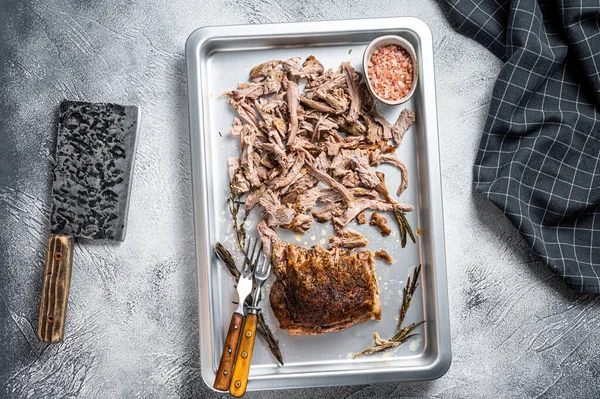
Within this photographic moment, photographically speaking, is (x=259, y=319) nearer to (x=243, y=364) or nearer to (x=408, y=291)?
(x=243, y=364)

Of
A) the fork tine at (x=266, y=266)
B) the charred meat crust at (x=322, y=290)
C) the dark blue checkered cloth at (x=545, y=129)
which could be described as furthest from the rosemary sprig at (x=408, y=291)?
the fork tine at (x=266, y=266)

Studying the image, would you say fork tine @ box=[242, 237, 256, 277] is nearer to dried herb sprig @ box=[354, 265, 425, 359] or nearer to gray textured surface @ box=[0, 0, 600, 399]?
gray textured surface @ box=[0, 0, 600, 399]

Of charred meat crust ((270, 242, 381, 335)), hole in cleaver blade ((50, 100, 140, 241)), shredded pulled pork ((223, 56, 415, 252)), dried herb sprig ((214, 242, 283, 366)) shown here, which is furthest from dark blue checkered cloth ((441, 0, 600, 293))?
hole in cleaver blade ((50, 100, 140, 241))

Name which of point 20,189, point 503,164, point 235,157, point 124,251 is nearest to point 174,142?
point 235,157

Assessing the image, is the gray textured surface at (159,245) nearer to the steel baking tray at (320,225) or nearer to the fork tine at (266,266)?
the steel baking tray at (320,225)

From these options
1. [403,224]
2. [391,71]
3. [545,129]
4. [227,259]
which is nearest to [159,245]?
[227,259]

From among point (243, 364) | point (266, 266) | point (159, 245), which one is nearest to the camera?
point (243, 364)
